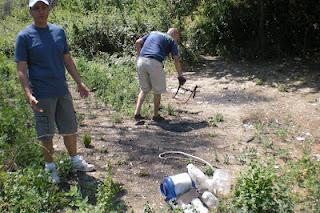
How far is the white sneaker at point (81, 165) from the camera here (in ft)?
15.6

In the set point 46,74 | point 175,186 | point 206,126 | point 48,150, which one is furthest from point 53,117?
point 206,126

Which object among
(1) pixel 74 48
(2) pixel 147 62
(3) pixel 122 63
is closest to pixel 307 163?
(2) pixel 147 62

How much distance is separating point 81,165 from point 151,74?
7.36 feet

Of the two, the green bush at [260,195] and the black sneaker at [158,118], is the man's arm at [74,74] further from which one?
the black sneaker at [158,118]

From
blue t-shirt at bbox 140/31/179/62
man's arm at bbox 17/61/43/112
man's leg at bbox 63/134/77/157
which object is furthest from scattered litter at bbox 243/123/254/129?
man's arm at bbox 17/61/43/112

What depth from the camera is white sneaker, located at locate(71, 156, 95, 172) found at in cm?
477

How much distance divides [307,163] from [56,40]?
114 inches

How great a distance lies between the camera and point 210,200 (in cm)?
419

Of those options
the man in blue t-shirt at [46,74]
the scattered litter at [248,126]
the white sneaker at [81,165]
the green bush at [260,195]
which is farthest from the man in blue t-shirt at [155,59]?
the green bush at [260,195]

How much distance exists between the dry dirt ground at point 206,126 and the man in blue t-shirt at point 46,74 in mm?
705

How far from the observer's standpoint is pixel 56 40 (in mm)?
4207

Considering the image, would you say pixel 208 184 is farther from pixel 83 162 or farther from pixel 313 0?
pixel 313 0

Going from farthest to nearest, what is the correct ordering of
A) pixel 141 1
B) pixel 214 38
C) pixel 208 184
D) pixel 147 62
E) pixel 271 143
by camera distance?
pixel 141 1
pixel 214 38
pixel 147 62
pixel 271 143
pixel 208 184

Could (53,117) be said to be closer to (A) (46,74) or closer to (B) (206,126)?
(A) (46,74)
